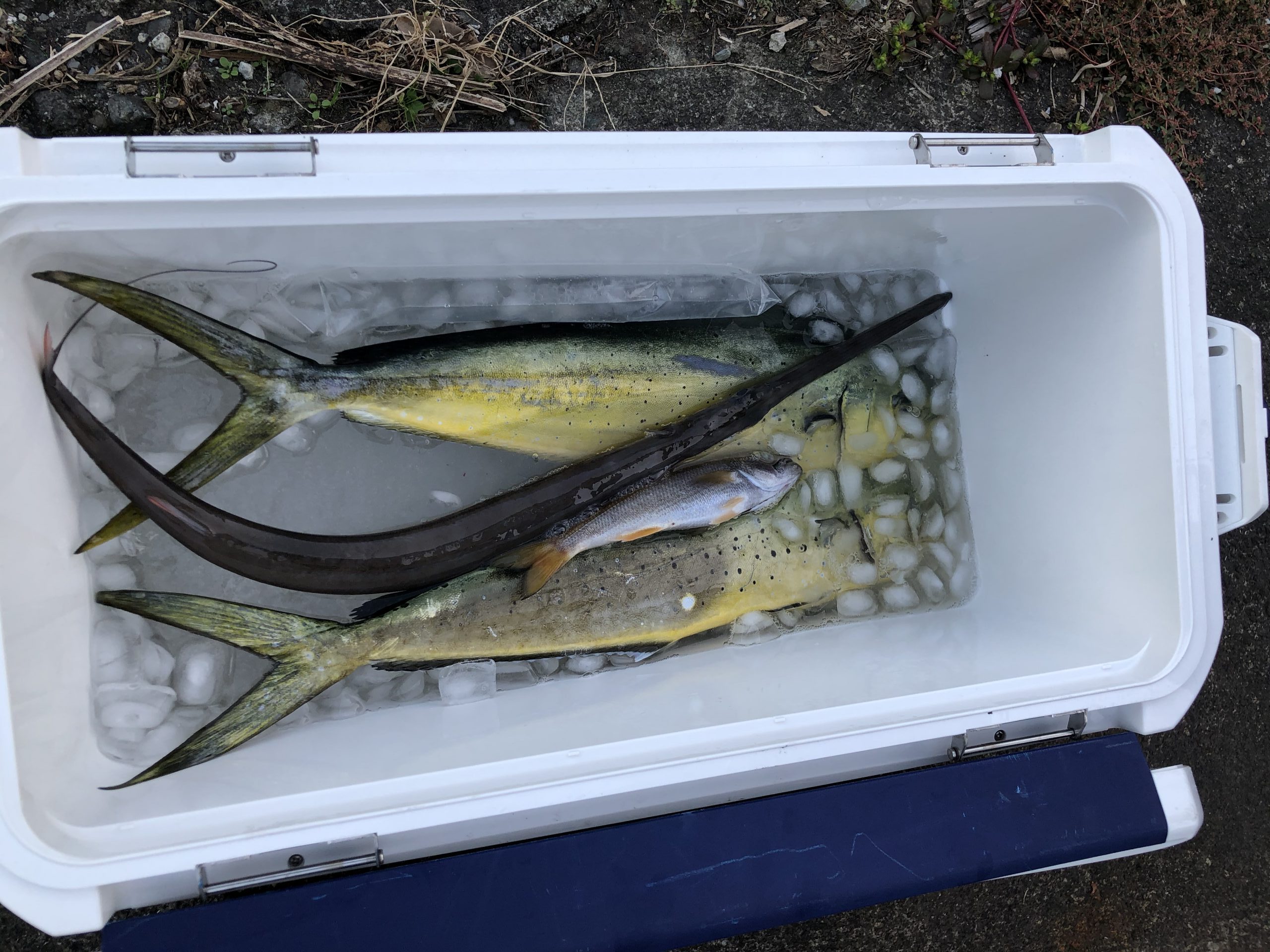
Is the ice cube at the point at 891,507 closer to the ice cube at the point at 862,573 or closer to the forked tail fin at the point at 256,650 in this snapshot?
the ice cube at the point at 862,573

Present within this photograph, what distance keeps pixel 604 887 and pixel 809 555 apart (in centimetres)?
90

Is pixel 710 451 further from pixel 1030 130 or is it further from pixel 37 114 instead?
pixel 37 114

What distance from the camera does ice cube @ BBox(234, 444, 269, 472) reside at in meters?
1.66

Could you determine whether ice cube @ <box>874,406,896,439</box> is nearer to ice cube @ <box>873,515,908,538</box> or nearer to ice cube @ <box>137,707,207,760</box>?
ice cube @ <box>873,515,908,538</box>

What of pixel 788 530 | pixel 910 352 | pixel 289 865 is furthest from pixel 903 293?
pixel 289 865

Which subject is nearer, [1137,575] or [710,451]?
[1137,575]

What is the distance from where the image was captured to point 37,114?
5.39 feet

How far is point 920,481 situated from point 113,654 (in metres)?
1.81

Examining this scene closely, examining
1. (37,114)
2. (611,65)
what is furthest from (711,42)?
(37,114)

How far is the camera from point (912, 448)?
73.7 inches

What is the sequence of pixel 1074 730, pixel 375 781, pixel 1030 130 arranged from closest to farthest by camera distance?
pixel 375 781 → pixel 1074 730 → pixel 1030 130

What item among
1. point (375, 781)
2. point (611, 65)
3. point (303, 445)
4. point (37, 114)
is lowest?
point (375, 781)

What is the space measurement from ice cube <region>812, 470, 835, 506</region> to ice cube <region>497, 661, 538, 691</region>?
78 centimetres

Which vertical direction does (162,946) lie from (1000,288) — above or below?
below
